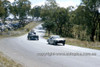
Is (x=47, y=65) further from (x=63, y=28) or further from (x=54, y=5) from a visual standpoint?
(x=54, y=5)

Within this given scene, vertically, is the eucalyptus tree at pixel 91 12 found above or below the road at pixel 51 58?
above

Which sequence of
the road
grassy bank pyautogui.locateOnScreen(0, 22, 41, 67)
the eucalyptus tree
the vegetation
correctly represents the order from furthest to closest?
the vegetation → the eucalyptus tree → the road → grassy bank pyautogui.locateOnScreen(0, 22, 41, 67)

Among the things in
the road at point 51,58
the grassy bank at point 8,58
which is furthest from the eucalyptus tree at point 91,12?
the road at point 51,58

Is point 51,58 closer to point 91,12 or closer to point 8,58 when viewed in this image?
point 8,58

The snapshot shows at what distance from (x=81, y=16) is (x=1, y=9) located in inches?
918

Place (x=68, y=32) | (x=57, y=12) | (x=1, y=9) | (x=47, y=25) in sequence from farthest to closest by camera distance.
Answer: (x=68, y=32), (x=57, y=12), (x=47, y=25), (x=1, y=9)

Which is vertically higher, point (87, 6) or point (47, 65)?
point (87, 6)

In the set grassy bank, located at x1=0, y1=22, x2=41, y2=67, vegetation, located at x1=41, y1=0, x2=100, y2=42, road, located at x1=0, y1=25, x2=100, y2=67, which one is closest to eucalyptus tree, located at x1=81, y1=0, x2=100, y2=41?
vegetation, located at x1=41, y1=0, x2=100, y2=42

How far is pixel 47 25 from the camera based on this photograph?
6316cm

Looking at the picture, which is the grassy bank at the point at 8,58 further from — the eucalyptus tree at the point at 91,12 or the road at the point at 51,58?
the eucalyptus tree at the point at 91,12

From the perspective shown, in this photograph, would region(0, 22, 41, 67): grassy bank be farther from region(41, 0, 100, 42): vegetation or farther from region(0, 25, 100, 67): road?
region(41, 0, 100, 42): vegetation

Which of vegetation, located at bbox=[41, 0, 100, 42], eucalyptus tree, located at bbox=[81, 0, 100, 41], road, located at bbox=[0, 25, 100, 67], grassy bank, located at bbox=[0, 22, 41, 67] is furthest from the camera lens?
vegetation, located at bbox=[41, 0, 100, 42]

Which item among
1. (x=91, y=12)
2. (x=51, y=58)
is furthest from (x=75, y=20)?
(x=51, y=58)

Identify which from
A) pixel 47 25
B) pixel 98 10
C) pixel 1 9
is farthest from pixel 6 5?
pixel 98 10
